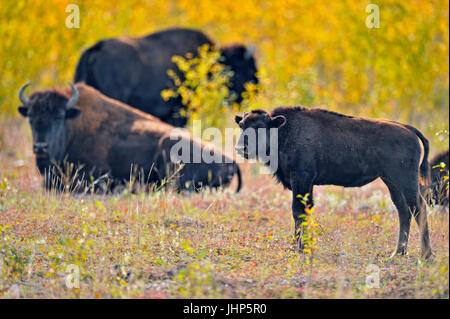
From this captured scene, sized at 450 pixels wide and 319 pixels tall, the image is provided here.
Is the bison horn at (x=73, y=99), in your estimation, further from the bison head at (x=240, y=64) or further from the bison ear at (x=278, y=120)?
the bison head at (x=240, y=64)

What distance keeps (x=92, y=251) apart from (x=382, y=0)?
9.44 meters

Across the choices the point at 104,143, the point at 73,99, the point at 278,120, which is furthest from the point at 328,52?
the point at 278,120

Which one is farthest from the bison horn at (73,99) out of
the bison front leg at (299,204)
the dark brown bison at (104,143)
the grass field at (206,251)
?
the bison front leg at (299,204)

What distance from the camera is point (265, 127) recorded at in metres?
6.98

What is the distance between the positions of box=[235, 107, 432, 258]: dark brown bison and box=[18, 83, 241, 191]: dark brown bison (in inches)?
121

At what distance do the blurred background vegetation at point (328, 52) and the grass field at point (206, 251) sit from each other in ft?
10.6

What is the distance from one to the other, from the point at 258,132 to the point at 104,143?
14.6 feet

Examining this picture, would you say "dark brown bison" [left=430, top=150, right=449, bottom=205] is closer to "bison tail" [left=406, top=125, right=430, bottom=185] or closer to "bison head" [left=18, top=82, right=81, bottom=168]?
"bison tail" [left=406, top=125, right=430, bottom=185]

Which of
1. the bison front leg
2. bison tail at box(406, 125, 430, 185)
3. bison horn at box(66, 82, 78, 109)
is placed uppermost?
bison horn at box(66, 82, 78, 109)

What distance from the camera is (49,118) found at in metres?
10.3

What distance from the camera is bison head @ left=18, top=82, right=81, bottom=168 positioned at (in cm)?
1012

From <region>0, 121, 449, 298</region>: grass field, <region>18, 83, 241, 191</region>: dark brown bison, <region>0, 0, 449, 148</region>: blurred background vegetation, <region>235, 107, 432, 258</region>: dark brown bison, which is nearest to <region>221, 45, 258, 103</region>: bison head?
<region>0, 0, 449, 148</region>: blurred background vegetation

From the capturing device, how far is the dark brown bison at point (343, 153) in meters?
6.69
